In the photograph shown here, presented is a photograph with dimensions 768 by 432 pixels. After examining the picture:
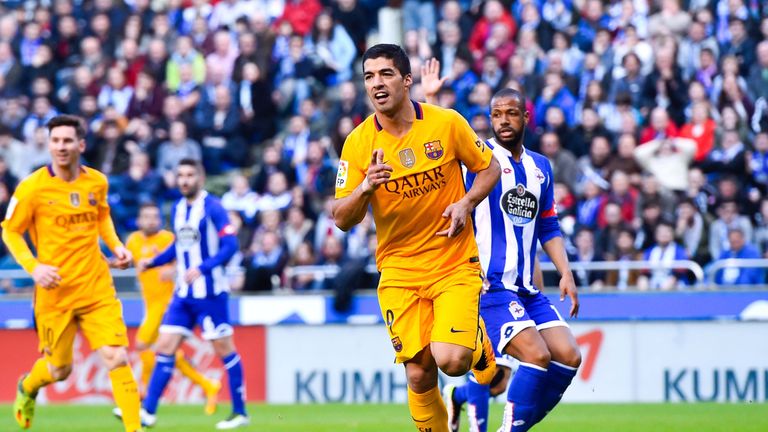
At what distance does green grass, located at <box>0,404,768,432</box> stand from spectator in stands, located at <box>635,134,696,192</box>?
3.55 metres

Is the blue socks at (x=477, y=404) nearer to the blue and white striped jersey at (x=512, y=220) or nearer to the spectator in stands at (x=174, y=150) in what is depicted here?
the blue and white striped jersey at (x=512, y=220)

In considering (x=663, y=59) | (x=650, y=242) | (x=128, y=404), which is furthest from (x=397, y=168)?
(x=663, y=59)

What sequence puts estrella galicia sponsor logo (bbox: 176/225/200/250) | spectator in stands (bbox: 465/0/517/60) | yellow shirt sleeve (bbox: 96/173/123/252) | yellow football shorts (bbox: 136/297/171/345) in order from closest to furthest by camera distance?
yellow shirt sleeve (bbox: 96/173/123/252)
estrella galicia sponsor logo (bbox: 176/225/200/250)
yellow football shorts (bbox: 136/297/171/345)
spectator in stands (bbox: 465/0/517/60)

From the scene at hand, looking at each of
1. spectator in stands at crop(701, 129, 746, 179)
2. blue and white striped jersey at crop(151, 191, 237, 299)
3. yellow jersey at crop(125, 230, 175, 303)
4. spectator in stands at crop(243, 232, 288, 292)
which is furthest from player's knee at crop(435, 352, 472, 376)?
spectator in stands at crop(701, 129, 746, 179)

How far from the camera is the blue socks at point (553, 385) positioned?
29.2ft

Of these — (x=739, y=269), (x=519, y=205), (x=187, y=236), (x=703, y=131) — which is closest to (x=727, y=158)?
(x=703, y=131)

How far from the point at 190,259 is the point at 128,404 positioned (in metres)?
3.06

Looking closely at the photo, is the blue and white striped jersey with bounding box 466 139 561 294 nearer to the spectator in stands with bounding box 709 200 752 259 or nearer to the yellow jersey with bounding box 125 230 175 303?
the yellow jersey with bounding box 125 230 175 303

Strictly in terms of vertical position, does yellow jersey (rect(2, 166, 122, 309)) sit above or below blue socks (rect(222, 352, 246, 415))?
above

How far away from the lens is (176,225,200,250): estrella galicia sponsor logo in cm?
1341

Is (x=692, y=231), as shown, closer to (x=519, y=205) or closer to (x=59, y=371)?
(x=519, y=205)

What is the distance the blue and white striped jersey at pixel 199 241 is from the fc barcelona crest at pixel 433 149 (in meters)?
5.17

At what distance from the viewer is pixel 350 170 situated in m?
→ 8.23

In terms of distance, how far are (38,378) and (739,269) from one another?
26.2ft
